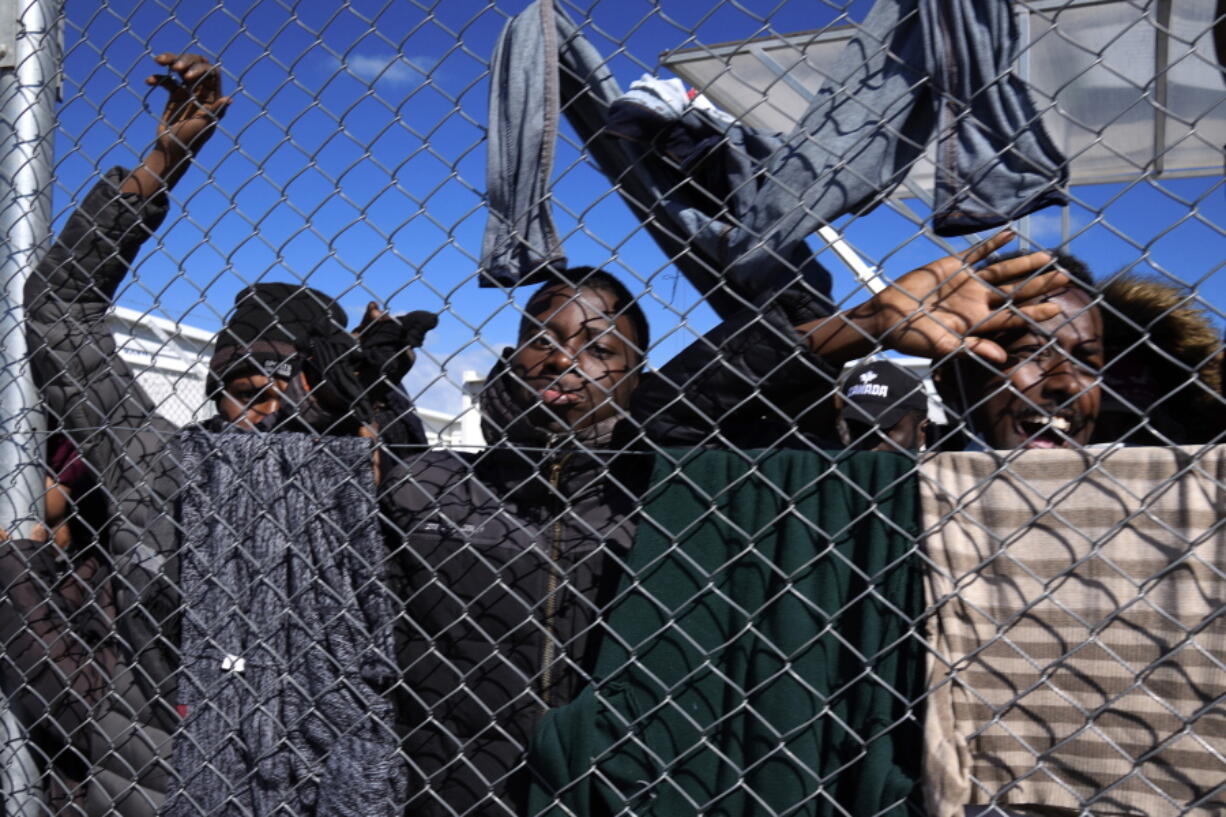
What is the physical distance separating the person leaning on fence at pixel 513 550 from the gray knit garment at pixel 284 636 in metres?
0.08

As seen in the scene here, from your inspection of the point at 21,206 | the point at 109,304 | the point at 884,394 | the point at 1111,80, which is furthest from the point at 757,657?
the point at 1111,80

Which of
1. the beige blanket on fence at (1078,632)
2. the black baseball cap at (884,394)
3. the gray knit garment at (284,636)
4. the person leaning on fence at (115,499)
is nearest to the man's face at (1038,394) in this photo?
the beige blanket on fence at (1078,632)

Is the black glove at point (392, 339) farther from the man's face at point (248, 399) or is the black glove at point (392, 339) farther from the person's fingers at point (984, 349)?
the person's fingers at point (984, 349)

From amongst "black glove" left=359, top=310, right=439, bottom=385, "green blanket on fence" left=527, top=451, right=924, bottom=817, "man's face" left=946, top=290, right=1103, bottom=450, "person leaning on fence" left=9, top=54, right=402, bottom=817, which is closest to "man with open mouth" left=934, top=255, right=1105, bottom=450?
"man's face" left=946, top=290, right=1103, bottom=450

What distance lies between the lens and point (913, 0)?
1699mm

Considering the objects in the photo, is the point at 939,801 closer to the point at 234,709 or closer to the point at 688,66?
the point at 234,709

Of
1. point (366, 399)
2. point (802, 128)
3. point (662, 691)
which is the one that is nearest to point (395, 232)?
point (366, 399)

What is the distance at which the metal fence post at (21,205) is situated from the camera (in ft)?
8.09

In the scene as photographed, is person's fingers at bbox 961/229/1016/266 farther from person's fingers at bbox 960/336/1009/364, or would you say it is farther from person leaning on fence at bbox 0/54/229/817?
person leaning on fence at bbox 0/54/229/817

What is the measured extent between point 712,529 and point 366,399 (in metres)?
0.86

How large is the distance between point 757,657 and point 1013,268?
764mm

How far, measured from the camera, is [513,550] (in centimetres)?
203

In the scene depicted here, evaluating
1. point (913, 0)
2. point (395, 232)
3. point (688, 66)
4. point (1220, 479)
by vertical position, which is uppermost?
point (688, 66)

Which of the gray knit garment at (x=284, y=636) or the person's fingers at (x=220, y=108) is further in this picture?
the person's fingers at (x=220, y=108)
